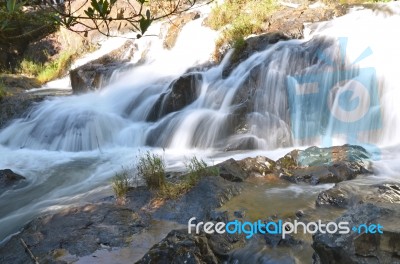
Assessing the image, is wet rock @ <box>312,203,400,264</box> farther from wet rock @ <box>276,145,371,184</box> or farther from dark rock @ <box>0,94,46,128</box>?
dark rock @ <box>0,94,46,128</box>

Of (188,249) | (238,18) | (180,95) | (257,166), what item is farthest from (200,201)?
(238,18)

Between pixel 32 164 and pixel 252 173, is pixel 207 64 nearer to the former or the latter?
pixel 32 164

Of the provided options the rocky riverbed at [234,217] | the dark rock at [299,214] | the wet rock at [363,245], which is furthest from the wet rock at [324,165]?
the wet rock at [363,245]

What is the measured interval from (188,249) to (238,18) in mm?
8915

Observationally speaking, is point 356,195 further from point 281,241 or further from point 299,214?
point 281,241

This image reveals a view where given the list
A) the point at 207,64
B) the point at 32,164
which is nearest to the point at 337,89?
the point at 207,64

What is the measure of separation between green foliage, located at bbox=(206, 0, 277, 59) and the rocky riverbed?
4991 mm

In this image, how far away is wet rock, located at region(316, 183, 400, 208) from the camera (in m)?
3.91

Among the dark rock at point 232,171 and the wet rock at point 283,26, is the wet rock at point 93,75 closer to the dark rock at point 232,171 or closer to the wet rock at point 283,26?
the wet rock at point 283,26

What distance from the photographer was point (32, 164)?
317 inches

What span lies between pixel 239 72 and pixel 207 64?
1.71m

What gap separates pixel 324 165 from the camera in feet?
17.1

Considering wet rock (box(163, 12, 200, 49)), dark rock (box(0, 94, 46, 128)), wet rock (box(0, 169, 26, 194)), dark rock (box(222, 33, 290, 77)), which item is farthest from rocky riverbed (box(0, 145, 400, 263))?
wet rock (box(163, 12, 200, 49))

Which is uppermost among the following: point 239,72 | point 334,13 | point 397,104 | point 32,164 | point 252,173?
point 334,13
